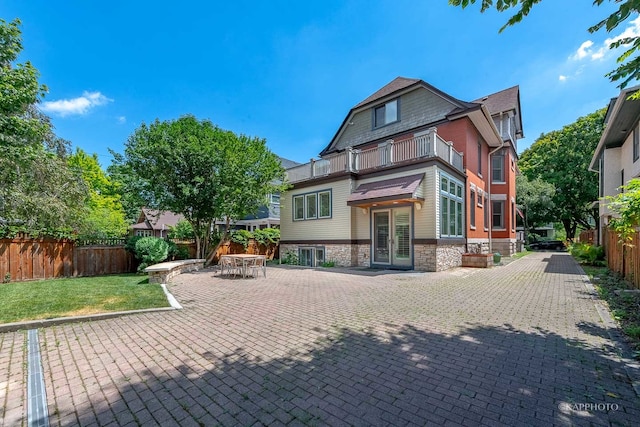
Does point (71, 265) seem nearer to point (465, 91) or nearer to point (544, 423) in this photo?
point (544, 423)

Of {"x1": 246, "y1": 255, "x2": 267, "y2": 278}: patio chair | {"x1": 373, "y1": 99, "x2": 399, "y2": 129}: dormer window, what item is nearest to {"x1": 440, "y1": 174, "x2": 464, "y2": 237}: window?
{"x1": 373, "y1": 99, "x2": 399, "y2": 129}: dormer window

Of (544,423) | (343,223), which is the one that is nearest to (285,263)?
(343,223)

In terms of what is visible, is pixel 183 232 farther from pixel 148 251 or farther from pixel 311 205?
pixel 311 205

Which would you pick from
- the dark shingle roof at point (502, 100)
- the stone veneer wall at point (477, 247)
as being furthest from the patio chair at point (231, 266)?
the dark shingle roof at point (502, 100)

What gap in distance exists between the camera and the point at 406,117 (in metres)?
16.5

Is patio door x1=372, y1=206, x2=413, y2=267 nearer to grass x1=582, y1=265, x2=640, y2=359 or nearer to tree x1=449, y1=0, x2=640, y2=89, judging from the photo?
grass x1=582, y1=265, x2=640, y2=359

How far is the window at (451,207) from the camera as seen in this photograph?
1250cm

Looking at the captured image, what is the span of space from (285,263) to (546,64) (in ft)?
46.1

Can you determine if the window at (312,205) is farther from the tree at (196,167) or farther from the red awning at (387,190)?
the tree at (196,167)

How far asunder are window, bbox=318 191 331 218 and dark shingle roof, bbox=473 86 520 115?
13.2 m

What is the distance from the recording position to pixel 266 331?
488cm

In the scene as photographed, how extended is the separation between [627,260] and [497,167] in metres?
13.2

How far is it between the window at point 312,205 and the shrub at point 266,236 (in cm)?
244

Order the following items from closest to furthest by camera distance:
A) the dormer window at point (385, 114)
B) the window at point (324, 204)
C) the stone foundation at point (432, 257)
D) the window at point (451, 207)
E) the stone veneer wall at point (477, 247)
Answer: the stone foundation at point (432, 257)
the window at point (451, 207)
the window at point (324, 204)
the stone veneer wall at point (477, 247)
the dormer window at point (385, 114)
